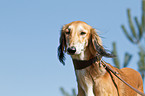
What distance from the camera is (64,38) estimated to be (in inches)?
158

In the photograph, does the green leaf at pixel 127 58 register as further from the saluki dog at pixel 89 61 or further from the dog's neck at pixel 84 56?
the dog's neck at pixel 84 56

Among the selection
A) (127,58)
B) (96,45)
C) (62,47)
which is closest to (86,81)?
(96,45)

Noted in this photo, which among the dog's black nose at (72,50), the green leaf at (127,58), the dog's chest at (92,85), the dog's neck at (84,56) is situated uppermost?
the dog's black nose at (72,50)

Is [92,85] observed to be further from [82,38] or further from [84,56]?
[82,38]

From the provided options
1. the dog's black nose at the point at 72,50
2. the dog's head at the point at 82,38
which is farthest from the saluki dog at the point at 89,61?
the dog's black nose at the point at 72,50

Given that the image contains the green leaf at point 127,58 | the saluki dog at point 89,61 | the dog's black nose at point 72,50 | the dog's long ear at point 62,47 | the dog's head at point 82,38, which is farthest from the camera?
the green leaf at point 127,58

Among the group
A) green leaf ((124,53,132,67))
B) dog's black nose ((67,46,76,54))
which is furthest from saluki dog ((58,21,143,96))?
green leaf ((124,53,132,67))

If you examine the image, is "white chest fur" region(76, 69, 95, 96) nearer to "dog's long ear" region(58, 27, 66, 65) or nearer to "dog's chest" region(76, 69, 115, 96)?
"dog's chest" region(76, 69, 115, 96)

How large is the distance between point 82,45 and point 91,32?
0.32 meters

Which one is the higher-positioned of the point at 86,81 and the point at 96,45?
the point at 96,45

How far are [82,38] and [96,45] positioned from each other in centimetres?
23

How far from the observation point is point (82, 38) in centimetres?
377

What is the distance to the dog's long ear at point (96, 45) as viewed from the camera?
383cm

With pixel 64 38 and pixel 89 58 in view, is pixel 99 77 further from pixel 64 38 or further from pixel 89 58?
pixel 64 38
